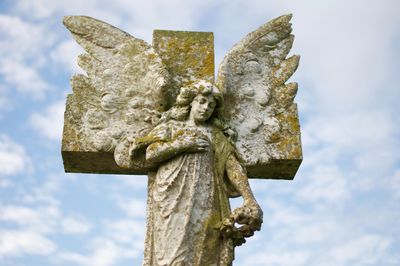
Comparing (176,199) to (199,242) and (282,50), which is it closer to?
(199,242)

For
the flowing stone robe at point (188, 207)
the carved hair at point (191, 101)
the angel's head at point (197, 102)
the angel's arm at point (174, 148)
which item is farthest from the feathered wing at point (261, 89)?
the angel's arm at point (174, 148)

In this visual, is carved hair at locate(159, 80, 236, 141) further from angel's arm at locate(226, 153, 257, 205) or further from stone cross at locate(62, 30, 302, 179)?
stone cross at locate(62, 30, 302, 179)

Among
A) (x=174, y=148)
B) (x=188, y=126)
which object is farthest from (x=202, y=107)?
(x=174, y=148)

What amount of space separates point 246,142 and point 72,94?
76.8 inches

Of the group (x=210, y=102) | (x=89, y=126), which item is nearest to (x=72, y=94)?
(x=89, y=126)

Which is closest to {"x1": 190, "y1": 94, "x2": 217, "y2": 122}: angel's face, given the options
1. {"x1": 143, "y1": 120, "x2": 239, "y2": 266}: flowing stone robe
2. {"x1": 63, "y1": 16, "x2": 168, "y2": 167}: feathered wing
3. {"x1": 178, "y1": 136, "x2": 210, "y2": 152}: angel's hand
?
{"x1": 143, "y1": 120, "x2": 239, "y2": 266}: flowing stone robe

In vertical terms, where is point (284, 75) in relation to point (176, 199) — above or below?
above

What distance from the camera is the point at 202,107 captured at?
6.43 meters

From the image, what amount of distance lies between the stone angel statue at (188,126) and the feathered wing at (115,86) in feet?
0.04

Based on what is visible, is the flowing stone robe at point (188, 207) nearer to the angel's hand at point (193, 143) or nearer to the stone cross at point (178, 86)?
the angel's hand at point (193, 143)

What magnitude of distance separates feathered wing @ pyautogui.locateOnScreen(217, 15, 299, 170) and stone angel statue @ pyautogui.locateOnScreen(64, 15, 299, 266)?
0.04ft

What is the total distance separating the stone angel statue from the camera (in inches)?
234

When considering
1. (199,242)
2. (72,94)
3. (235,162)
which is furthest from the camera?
(72,94)

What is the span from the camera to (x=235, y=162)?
21.0 ft
